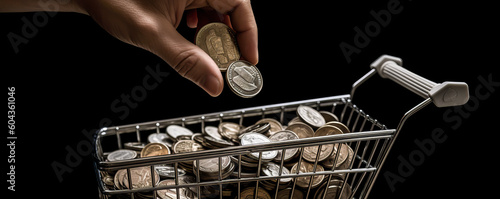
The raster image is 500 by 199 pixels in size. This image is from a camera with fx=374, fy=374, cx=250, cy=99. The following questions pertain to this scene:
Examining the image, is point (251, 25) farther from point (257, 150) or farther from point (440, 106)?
point (440, 106)

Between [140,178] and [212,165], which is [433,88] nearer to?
[212,165]

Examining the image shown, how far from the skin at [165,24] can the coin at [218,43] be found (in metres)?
0.05

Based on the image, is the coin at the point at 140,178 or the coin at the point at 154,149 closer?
the coin at the point at 140,178

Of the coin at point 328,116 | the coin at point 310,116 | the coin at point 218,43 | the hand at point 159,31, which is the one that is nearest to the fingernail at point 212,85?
the hand at point 159,31

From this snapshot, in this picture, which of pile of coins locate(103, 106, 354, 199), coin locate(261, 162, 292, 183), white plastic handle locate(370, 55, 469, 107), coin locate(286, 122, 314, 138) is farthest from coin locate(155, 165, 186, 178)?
white plastic handle locate(370, 55, 469, 107)

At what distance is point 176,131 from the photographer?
2.01 m

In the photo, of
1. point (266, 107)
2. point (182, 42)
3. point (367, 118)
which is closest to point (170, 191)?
point (182, 42)

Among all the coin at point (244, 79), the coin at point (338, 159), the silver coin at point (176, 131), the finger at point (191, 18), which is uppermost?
the finger at point (191, 18)

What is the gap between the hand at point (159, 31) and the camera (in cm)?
139

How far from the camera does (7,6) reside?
164 cm

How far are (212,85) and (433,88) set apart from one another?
3.03ft

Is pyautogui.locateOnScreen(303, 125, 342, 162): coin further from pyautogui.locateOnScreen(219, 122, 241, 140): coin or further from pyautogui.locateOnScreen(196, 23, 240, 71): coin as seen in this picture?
pyautogui.locateOnScreen(196, 23, 240, 71): coin

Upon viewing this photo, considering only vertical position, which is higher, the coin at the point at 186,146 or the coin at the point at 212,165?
the coin at the point at 186,146

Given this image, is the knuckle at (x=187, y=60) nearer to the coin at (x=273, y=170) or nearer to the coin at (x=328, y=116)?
the coin at (x=273, y=170)
